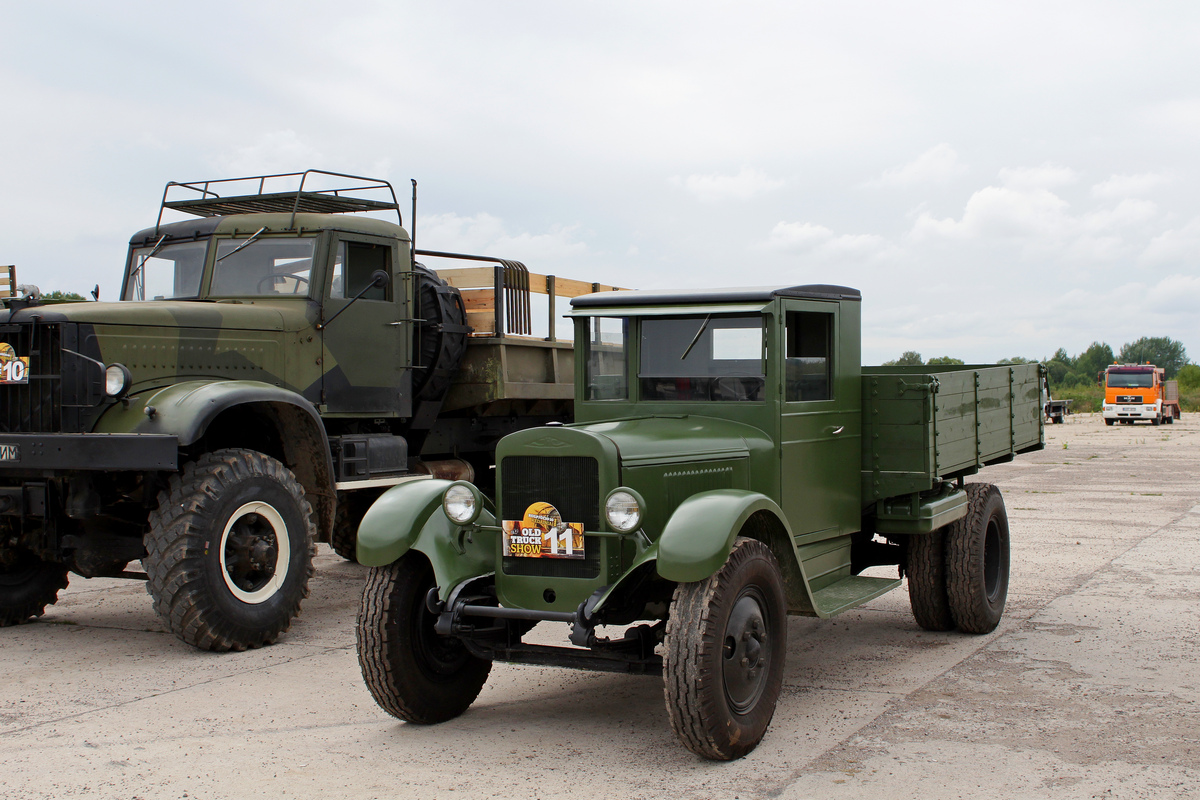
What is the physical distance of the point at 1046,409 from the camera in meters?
9.32

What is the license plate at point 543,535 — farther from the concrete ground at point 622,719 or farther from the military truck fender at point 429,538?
the concrete ground at point 622,719

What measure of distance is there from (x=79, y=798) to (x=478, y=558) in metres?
1.94

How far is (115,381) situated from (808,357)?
434 centimetres

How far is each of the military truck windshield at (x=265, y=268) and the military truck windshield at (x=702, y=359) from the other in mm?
3575

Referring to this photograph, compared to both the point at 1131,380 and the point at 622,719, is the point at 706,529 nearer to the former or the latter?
the point at 622,719

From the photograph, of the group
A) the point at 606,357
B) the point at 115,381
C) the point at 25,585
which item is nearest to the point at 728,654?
the point at 606,357

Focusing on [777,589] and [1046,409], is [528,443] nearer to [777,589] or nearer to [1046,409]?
[777,589]

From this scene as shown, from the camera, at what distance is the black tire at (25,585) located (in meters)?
7.62

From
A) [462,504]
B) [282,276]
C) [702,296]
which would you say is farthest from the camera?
[282,276]

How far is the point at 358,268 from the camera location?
8773 millimetres

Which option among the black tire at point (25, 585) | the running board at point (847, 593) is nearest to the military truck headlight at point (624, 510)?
the running board at point (847, 593)

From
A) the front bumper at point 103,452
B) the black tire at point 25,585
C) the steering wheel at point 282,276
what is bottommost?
the black tire at point 25,585

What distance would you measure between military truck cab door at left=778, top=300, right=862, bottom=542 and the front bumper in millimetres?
3648

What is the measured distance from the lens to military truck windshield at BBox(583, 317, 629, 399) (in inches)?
242
